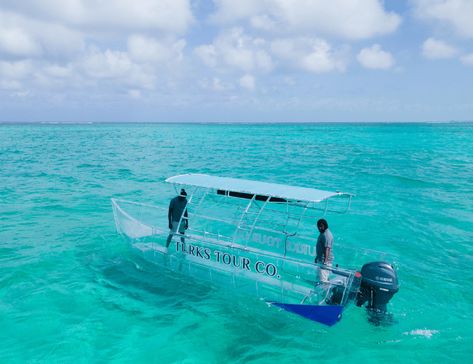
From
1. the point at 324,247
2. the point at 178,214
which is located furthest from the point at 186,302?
the point at 324,247

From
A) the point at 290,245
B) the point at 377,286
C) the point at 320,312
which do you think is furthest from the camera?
the point at 290,245

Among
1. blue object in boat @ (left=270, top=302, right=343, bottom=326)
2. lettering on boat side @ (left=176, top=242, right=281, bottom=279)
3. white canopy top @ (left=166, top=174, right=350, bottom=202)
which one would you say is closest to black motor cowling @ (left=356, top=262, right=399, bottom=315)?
blue object in boat @ (left=270, top=302, right=343, bottom=326)

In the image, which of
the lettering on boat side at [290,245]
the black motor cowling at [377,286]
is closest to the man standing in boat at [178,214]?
the lettering on boat side at [290,245]

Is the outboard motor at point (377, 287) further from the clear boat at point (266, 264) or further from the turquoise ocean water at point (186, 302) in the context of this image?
the turquoise ocean water at point (186, 302)

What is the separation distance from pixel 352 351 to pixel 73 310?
6.66 m

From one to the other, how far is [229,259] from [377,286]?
11.7ft

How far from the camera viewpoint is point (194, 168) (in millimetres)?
34156

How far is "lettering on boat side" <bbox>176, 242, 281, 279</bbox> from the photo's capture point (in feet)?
28.4

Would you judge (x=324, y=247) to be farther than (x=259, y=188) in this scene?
No

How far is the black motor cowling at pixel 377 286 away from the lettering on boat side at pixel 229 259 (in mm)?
1964

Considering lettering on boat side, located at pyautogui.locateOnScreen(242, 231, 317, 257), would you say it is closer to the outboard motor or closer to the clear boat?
the clear boat

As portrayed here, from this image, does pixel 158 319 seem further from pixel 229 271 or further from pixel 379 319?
pixel 379 319

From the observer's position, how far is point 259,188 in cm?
938

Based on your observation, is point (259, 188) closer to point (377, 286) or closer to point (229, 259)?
point (229, 259)
